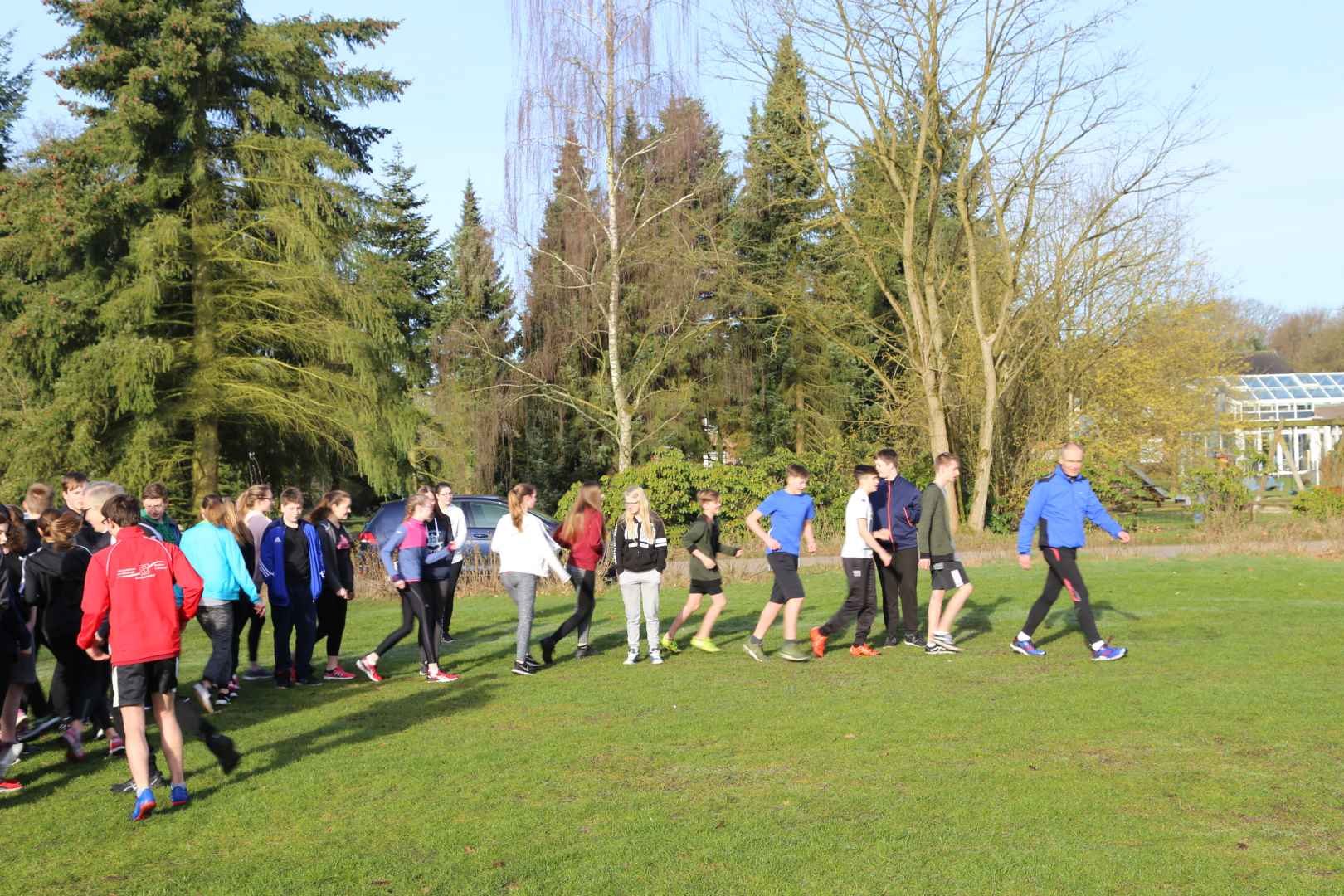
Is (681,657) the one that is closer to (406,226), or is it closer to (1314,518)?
(1314,518)

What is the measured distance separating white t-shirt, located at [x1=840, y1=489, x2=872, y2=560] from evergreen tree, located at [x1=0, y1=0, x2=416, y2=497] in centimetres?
1822

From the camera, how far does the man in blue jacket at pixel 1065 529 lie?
33.9 feet

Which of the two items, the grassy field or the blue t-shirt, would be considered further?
the blue t-shirt

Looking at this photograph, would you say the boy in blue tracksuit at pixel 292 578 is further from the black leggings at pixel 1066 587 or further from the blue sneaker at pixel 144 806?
the black leggings at pixel 1066 587

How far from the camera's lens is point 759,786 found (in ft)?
21.3

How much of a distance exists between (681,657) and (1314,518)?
17817mm

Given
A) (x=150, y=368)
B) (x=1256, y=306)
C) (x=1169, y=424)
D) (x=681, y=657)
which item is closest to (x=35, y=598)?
(x=681, y=657)

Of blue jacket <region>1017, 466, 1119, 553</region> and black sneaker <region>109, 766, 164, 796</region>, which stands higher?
blue jacket <region>1017, 466, 1119, 553</region>

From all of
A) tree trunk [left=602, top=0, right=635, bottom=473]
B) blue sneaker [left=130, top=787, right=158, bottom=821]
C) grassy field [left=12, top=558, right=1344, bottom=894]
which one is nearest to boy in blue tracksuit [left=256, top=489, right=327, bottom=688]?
Result: grassy field [left=12, top=558, right=1344, bottom=894]

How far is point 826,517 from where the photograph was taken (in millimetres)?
25688

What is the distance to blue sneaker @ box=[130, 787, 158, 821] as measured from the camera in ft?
→ 20.3

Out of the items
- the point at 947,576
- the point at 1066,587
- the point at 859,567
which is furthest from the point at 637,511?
the point at 1066,587

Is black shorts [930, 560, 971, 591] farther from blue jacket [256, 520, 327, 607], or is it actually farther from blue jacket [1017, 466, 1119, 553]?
blue jacket [256, 520, 327, 607]

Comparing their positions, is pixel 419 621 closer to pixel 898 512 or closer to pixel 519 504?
pixel 519 504
